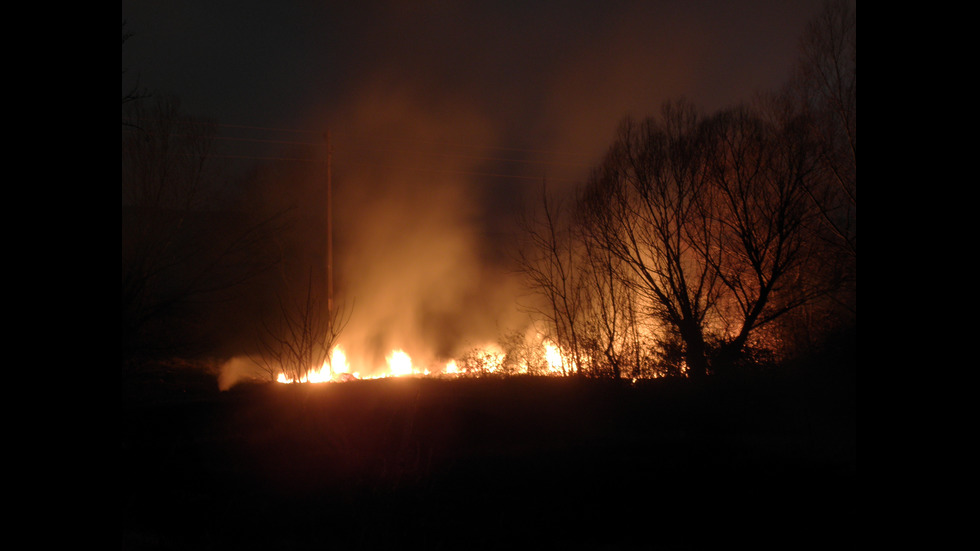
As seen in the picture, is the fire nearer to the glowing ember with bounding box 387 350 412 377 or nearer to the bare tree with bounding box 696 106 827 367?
the glowing ember with bounding box 387 350 412 377

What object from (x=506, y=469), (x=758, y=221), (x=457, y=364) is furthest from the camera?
(x=457, y=364)

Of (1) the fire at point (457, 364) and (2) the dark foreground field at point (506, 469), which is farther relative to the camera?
(1) the fire at point (457, 364)

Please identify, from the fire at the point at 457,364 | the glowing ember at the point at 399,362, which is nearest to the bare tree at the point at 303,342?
the fire at the point at 457,364

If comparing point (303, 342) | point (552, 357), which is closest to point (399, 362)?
point (552, 357)

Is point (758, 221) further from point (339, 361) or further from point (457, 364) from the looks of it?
point (339, 361)

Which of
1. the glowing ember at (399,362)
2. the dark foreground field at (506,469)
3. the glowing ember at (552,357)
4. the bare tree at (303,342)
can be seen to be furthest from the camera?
the glowing ember at (399,362)

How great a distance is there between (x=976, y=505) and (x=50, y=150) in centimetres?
215

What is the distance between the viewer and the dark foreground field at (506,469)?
4719 millimetres

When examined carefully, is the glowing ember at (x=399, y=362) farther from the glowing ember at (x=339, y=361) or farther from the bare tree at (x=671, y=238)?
the bare tree at (x=671, y=238)

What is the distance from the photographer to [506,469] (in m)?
6.40

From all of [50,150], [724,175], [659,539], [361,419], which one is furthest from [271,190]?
[50,150]

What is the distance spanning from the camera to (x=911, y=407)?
1.26 meters

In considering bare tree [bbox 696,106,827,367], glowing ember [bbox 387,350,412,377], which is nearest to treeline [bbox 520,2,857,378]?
bare tree [bbox 696,106,827,367]

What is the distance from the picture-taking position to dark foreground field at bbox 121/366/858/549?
4.72m
